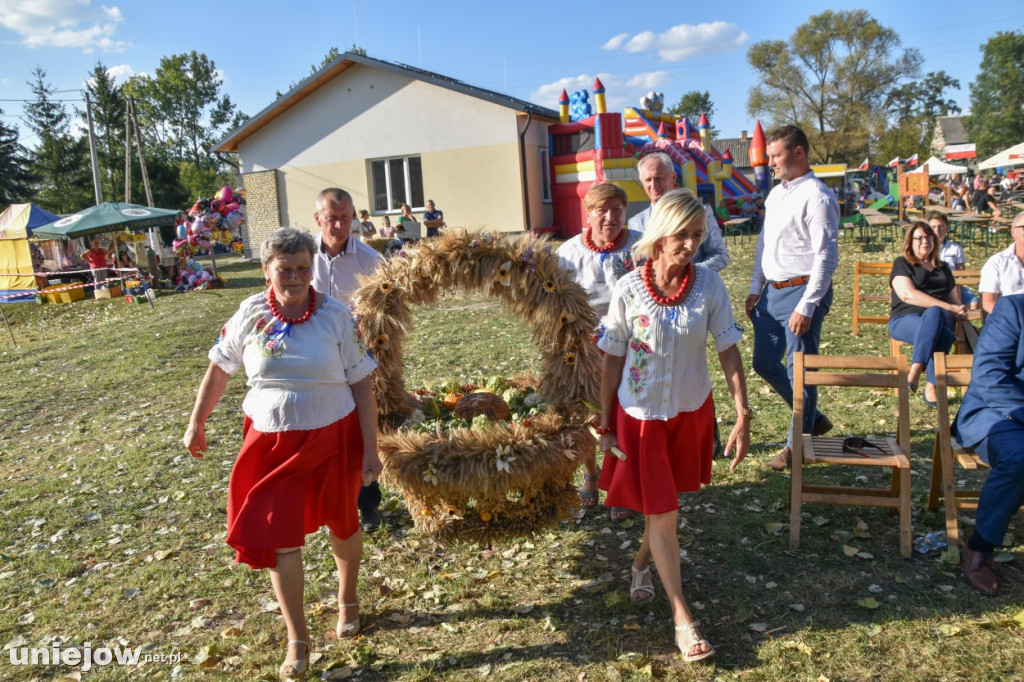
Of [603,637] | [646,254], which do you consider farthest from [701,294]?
[603,637]

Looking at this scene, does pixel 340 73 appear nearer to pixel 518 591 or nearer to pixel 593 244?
pixel 593 244

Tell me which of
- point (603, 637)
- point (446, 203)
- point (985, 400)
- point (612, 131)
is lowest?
point (603, 637)

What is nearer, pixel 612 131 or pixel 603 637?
pixel 603 637

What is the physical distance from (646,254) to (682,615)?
1.65 meters

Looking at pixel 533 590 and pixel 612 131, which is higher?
pixel 612 131

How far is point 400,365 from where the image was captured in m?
4.40

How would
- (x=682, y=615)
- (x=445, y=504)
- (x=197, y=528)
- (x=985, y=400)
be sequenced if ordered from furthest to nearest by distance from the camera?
(x=197, y=528), (x=445, y=504), (x=985, y=400), (x=682, y=615)

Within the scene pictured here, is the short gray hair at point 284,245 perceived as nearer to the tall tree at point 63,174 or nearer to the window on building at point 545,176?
the window on building at point 545,176

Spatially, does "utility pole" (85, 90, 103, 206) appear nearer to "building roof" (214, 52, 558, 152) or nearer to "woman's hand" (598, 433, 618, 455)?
"building roof" (214, 52, 558, 152)

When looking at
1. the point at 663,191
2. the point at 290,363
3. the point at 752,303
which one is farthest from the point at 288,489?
the point at 752,303

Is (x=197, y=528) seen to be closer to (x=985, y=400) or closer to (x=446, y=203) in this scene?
(x=985, y=400)

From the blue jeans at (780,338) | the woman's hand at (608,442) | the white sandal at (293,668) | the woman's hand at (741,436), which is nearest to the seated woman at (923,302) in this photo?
the blue jeans at (780,338)

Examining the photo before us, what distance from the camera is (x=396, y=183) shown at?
80.0 feet

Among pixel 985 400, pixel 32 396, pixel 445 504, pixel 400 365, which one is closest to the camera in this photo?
pixel 985 400
